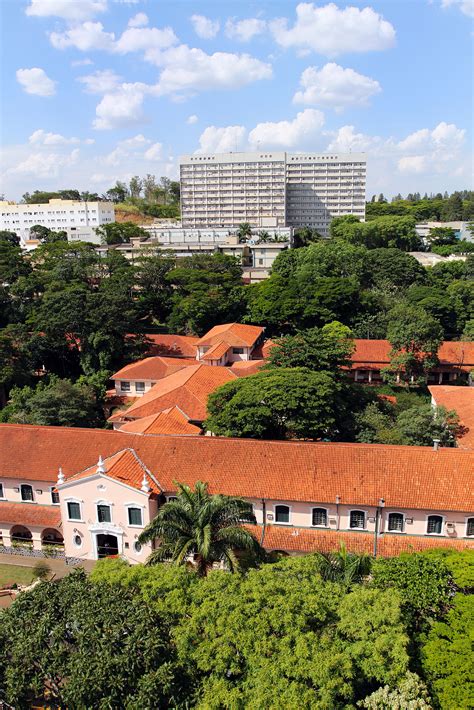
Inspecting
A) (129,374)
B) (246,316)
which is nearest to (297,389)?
(129,374)

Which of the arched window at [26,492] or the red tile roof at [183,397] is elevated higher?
the red tile roof at [183,397]

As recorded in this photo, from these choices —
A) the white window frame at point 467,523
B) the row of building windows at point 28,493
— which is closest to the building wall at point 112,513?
the row of building windows at point 28,493

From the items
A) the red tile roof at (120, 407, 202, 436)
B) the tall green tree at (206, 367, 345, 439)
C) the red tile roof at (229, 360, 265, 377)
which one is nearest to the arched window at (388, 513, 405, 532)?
the tall green tree at (206, 367, 345, 439)

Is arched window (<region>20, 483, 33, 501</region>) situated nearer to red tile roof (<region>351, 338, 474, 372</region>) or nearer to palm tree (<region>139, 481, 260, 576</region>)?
palm tree (<region>139, 481, 260, 576</region>)

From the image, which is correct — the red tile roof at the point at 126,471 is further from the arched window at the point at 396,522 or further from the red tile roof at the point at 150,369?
the red tile roof at the point at 150,369

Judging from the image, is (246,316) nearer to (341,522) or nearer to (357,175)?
(341,522)
